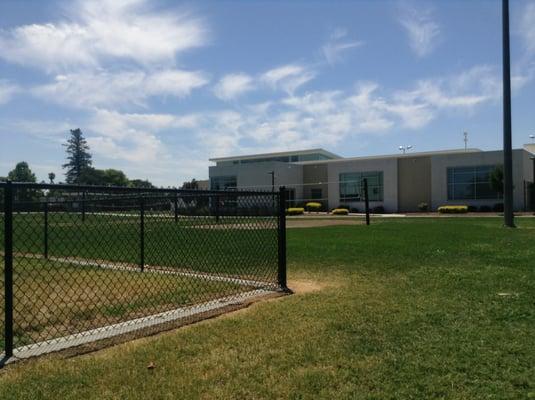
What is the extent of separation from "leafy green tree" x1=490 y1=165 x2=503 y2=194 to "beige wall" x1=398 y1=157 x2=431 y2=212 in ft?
24.4

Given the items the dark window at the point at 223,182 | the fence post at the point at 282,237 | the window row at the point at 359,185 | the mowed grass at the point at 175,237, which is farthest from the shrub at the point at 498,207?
the fence post at the point at 282,237

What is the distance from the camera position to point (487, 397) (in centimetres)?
336

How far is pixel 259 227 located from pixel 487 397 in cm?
591

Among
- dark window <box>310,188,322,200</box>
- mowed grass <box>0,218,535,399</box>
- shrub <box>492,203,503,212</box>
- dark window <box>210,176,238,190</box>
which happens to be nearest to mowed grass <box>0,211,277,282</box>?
mowed grass <box>0,218,535,399</box>

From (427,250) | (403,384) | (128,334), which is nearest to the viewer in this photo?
(403,384)

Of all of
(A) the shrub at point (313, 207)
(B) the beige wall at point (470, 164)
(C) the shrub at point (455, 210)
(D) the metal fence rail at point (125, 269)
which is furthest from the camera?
(A) the shrub at point (313, 207)

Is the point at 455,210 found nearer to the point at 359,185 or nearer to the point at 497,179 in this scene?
the point at 497,179

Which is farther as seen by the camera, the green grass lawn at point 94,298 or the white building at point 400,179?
the white building at point 400,179

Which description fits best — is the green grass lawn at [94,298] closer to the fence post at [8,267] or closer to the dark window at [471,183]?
the fence post at [8,267]

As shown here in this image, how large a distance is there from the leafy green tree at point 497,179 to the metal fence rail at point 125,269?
117ft

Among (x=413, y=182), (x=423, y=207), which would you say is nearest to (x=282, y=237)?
(x=423, y=207)

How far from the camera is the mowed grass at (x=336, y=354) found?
352 centimetres

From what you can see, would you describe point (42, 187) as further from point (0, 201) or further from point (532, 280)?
point (532, 280)

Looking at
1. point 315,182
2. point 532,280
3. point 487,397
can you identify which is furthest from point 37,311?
point 315,182
